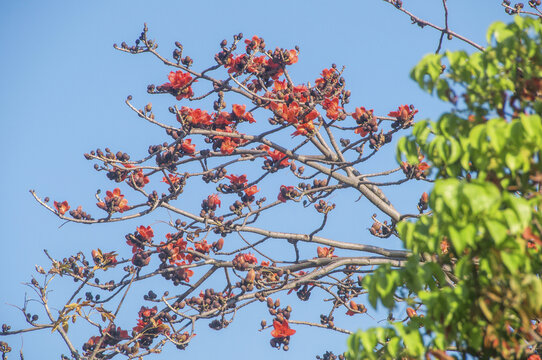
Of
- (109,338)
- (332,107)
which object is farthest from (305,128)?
(109,338)

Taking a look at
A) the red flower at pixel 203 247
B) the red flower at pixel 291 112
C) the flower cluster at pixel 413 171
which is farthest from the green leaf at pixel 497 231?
the red flower at pixel 203 247

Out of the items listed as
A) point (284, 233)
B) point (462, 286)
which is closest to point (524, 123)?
point (462, 286)

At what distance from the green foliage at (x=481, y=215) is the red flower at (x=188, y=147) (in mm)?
2573

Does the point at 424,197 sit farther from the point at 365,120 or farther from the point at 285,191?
the point at 285,191

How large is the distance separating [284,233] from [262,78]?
140cm

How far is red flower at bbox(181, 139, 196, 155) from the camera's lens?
18.0 ft

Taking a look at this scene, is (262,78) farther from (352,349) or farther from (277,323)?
(352,349)

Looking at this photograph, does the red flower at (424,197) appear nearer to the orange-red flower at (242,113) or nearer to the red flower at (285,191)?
the red flower at (285,191)

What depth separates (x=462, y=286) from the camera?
9.30ft

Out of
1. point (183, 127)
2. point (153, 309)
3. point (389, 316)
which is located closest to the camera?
point (183, 127)

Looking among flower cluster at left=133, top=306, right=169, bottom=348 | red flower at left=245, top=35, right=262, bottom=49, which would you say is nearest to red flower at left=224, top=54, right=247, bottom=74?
red flower at left=245, top=35, right=262, bottom=49

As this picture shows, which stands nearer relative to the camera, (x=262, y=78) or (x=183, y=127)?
(x=183, y=127)

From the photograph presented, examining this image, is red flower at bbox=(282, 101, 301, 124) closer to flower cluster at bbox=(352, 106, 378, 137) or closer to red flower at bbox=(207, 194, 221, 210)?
flower cluster at bbox=(352, 106, 378, 137)

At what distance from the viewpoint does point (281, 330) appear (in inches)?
234
